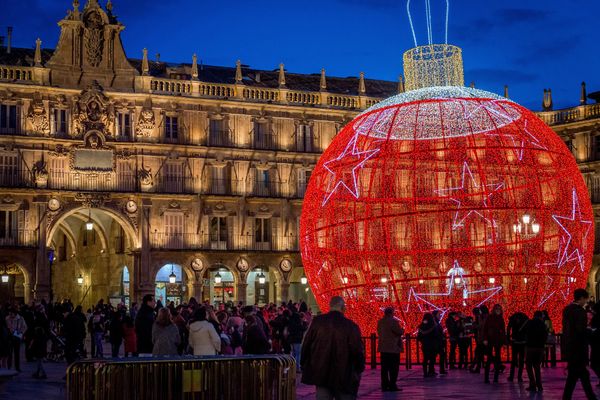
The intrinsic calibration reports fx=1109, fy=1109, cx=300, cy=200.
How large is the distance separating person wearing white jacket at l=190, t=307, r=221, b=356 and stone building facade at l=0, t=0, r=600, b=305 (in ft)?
117

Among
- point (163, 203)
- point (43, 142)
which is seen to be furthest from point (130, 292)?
point (43, 142)

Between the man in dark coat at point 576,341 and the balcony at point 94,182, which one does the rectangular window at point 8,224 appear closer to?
the balcony at point 94,182

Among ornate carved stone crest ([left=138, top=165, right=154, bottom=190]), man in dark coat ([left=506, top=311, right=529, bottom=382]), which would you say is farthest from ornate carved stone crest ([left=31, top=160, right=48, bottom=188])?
man in dark coat ([left=506, top=311, right=529, bottom=382])

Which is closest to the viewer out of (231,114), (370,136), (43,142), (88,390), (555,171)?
(88,390)

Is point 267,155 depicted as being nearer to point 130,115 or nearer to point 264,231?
point 264,231

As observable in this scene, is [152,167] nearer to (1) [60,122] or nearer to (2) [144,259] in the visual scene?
(2) [144,259]

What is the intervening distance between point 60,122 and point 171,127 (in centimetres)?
566

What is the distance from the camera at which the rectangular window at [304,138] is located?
2343 inches

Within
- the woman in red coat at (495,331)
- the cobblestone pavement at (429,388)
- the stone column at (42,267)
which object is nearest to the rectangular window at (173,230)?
the stone column at (42,267)

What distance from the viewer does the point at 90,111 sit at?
53875 mm

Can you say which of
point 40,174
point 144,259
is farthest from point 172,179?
point 40,174

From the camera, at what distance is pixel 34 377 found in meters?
23.9

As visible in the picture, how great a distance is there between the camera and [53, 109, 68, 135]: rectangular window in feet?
176

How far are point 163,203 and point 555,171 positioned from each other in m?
32.4
